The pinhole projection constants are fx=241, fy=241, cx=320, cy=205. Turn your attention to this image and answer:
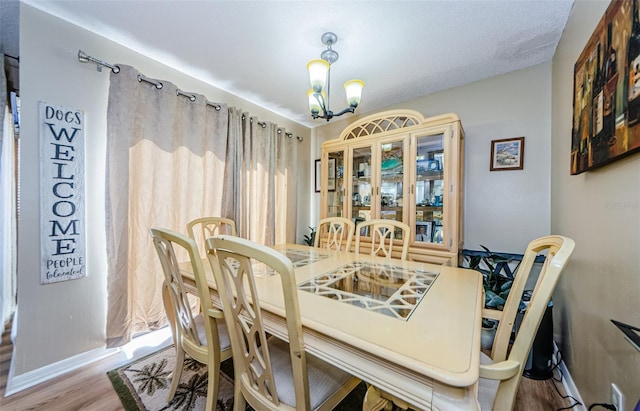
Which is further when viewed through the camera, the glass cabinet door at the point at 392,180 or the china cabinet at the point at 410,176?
the glass cabinet door at the point at 392,180

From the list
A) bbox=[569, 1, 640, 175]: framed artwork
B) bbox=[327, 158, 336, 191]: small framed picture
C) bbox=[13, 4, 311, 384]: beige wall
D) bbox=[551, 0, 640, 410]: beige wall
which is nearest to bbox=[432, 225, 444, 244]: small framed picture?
bbox=[551, 0, 640, 410]: beige wall

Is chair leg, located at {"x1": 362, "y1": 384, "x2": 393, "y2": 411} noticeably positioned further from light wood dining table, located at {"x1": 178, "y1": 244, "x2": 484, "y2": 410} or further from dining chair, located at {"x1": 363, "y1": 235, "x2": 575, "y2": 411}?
light wood dining table, located at {"x1": 178, "y1": 244, "x2": 484, "y2": 410}

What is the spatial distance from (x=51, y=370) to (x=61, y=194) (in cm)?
117

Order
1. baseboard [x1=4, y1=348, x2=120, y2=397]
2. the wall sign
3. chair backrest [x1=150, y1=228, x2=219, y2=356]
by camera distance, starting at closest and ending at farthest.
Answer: chair backrest [x1=150, y1=228, x2=219, y2=356] < baseboard [x1=4, y1=348, x2=120, y2=397] < the wall sign

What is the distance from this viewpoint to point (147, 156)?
2.00 meters

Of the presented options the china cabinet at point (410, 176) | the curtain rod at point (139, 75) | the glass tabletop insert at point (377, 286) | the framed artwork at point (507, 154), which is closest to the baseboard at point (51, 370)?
the glass tabletop insert at point (377, 286)

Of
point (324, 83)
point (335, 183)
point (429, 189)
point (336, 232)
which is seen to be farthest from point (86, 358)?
point (429, 189)

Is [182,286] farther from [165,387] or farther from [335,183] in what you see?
[335,183]

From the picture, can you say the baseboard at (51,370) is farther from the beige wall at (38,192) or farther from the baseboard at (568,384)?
the baseboard at (568,384)

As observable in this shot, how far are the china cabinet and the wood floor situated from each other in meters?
0.96

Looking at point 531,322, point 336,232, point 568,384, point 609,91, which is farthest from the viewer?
point 336,232

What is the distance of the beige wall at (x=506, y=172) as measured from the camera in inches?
82.4

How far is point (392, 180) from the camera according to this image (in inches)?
102

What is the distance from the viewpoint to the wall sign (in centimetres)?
157
